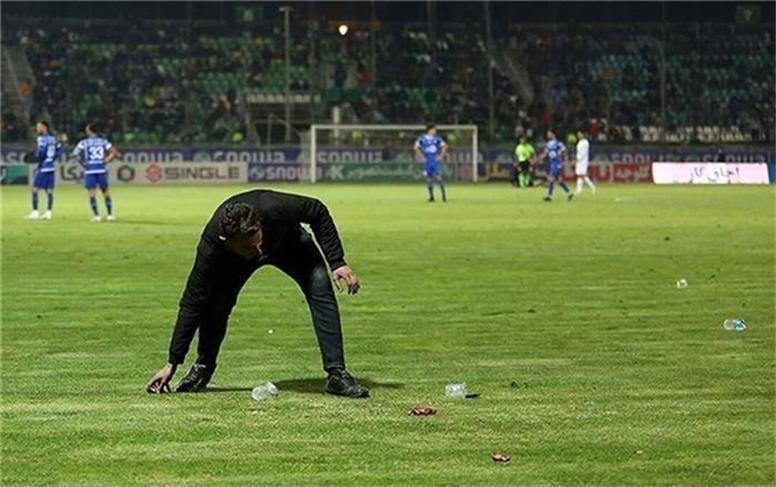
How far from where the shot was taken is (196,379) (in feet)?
39.1

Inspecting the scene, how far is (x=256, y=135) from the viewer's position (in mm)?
68688

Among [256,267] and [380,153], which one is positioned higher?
[256,267]

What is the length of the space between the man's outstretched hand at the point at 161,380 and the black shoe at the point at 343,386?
42.3 inches

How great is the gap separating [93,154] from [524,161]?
2783 centimetres

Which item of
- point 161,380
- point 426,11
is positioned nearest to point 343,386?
point 161,380

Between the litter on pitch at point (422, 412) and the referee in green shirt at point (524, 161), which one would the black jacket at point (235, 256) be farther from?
the referee in green shirt at point (524, 161)

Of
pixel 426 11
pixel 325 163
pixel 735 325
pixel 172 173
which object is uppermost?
pixel 426 11

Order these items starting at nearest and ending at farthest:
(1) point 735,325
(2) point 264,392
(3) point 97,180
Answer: (2) point 264,392 → (1) point 735,325 → (3) point 97,180

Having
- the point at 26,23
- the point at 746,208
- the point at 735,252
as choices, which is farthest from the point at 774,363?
the point at 26,23

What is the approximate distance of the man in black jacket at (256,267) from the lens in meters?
11.2

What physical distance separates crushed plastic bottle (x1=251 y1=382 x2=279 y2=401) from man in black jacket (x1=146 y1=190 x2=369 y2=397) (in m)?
0.39

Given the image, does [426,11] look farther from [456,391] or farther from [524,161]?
[456,391]

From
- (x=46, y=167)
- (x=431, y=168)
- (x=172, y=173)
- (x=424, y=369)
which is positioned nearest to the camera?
(x=424, y=369)

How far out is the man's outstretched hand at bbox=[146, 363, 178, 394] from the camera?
1164 cm
